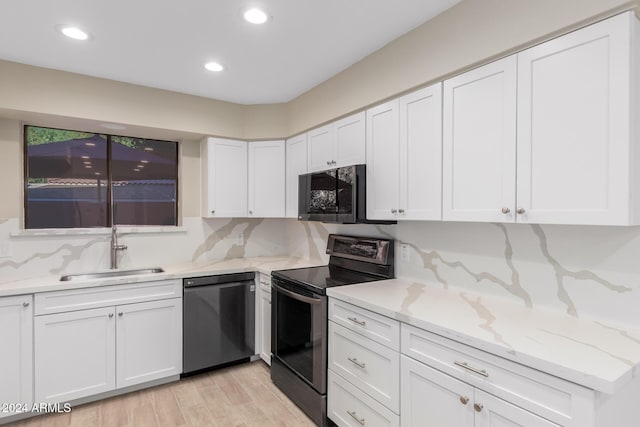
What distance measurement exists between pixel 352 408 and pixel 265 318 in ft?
4.13

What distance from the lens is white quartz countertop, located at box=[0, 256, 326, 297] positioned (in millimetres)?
2350

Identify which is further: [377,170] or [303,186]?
[303,186]

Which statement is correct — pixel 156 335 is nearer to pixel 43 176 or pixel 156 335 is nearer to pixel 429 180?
pixel 43 176

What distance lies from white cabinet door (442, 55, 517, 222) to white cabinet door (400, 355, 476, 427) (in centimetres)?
79

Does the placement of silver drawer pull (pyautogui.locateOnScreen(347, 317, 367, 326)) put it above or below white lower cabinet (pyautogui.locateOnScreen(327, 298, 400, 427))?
above

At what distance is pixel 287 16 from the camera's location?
1.94m

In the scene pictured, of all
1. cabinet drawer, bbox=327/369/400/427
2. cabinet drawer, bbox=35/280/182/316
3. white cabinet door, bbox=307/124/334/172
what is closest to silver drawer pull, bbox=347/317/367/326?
cabinet drawer, bbox=327/369/400/427

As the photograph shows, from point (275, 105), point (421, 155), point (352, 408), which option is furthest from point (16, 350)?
point (421, 155)

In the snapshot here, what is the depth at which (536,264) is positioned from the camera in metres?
1.79

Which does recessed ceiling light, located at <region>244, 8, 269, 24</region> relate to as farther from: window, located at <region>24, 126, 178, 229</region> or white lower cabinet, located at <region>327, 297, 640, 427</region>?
window, located at <region>24, 126, 178, 229</region>

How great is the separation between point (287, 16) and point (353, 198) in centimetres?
118

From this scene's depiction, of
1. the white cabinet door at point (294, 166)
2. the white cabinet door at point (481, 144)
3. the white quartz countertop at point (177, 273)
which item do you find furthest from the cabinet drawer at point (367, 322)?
the white cabinet door at point (294, 166)

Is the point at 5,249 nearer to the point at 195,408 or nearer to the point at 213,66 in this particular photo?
the point at 195,408

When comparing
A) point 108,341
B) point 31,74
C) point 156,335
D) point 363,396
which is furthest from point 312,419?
point 31,74
